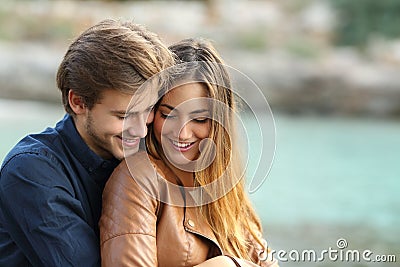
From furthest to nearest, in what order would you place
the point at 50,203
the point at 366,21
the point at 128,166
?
the point at 366,21
the point at 128,166
the point at 50,203

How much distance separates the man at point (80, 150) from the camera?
4.81 ft

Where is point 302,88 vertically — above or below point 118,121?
above

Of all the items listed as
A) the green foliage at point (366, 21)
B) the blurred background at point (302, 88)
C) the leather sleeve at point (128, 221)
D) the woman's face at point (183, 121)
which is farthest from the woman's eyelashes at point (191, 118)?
the green foliage at point (366, 21)

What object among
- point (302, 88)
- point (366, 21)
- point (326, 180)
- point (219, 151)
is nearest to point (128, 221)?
point (219, 151)

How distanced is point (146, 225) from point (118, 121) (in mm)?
219

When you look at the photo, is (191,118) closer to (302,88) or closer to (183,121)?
(183,121)

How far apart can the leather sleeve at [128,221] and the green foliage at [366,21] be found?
9381mm

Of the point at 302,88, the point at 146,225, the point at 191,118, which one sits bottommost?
the point at 146,225

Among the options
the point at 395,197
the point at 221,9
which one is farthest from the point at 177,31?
the point at 395,197

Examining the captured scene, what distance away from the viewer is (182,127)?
5.19ft

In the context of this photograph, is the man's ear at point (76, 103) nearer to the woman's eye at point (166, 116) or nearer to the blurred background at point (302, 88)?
the woman's eye at point (166, 116)

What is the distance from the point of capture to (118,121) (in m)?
1.55

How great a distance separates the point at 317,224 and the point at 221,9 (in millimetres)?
7499

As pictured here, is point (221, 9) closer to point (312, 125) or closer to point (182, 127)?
point (312, 125)
